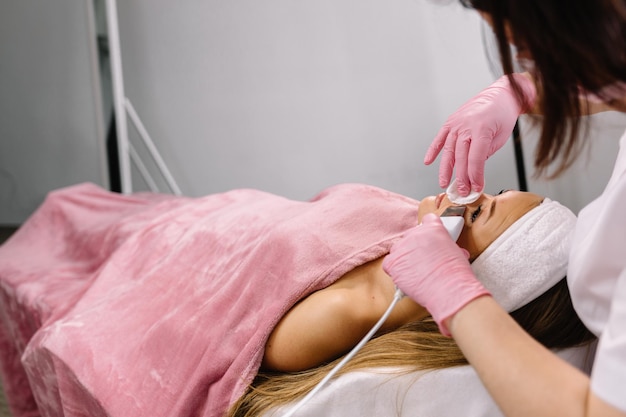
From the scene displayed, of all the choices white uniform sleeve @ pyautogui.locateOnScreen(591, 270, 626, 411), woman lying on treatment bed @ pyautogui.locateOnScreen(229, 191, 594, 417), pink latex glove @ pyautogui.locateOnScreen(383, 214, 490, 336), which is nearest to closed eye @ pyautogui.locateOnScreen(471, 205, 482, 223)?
woman lying on treatment bed @ pyautogui.locateOnScreen(229, 191, 594, 417)

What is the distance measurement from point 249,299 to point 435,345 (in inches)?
14.8

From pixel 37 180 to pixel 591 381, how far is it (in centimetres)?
373

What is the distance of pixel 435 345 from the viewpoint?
1.03 metres

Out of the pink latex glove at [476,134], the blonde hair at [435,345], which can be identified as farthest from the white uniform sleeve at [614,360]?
the pink latex glove at [476,134]

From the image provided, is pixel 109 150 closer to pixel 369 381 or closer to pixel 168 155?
pixel 168 155

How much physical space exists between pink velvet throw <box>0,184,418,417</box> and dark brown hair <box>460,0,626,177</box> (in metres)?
0.52

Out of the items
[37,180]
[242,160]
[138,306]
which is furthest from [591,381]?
[37,180]

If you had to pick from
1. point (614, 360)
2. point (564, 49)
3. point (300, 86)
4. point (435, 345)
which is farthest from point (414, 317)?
point (300, 86)

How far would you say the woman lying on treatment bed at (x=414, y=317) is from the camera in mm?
994

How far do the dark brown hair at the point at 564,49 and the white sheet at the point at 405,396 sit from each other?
37 centimetres

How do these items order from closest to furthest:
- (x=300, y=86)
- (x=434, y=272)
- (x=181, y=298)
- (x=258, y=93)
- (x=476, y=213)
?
(x=434, y=272), (x=476, y=213), (x=181, y=298), (x=300, y=86), (x=258, y=93)

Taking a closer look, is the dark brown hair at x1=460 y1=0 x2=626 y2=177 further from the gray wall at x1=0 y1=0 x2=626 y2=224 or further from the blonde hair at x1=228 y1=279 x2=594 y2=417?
the blonde hair at x1=228 y1=279 x2=594 y2=417

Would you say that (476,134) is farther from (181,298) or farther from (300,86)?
(300,86)

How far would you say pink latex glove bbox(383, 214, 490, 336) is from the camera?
84cm
